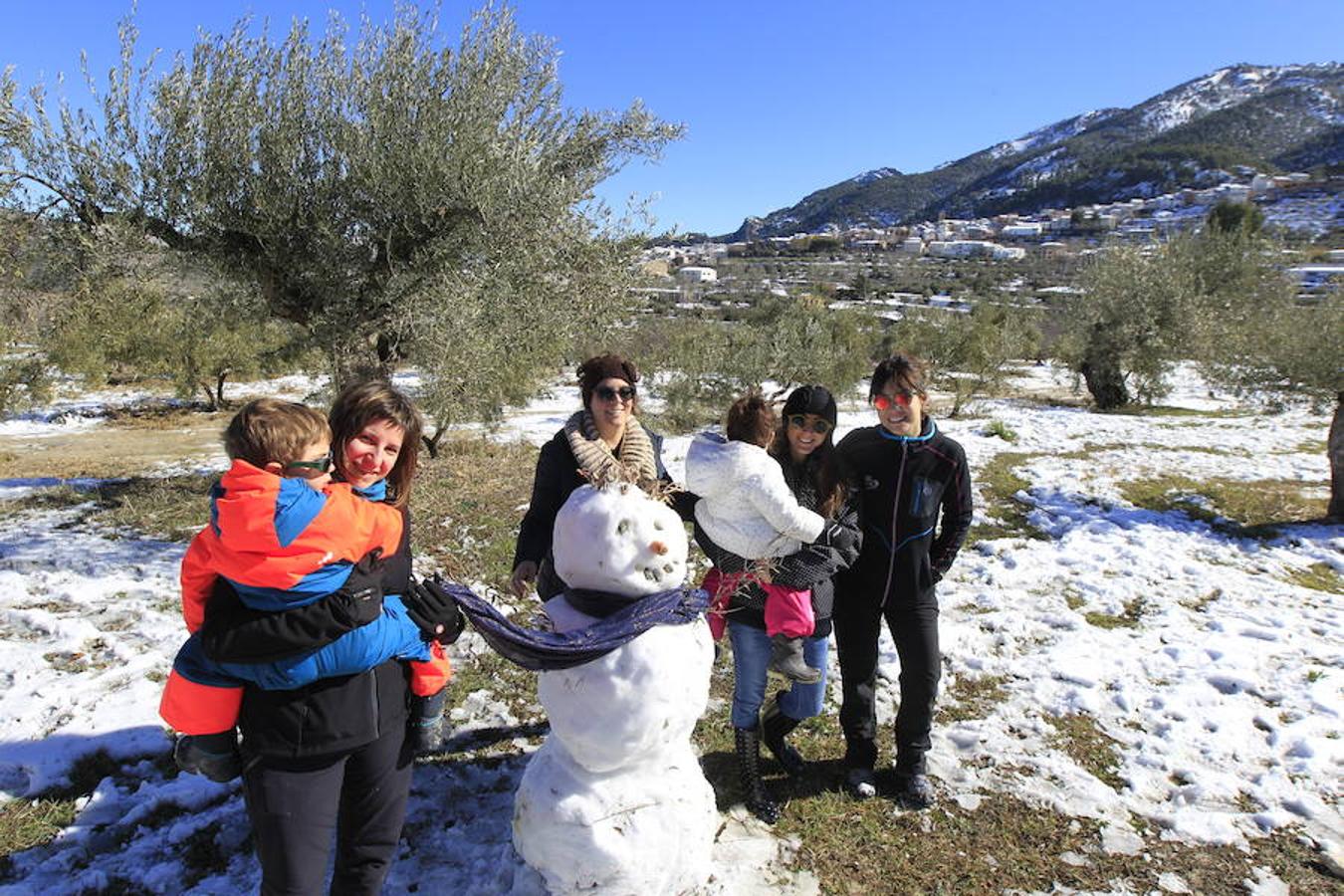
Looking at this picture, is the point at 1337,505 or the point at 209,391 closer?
the point at 1337,505

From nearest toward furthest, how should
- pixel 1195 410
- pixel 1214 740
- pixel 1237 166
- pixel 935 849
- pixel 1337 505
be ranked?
pixel 935 849
pixel 1214 740
pixel 1337 505
pixel 1195 410
pixel 1237 166

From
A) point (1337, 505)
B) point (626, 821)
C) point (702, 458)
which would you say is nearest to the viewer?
point (626, 821)

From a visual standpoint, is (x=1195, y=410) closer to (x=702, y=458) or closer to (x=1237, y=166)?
(x=702, y=458)

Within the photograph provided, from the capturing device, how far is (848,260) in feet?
413

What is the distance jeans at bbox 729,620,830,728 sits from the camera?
3.40 m

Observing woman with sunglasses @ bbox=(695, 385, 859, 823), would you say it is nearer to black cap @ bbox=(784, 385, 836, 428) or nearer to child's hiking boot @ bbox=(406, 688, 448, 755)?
black cap @ bbox=(784, 385, 836, 428)

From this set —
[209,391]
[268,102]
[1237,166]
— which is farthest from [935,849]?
[1237,166]

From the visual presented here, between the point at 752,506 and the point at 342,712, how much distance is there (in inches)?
71.8

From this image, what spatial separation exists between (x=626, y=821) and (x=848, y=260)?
134 metres

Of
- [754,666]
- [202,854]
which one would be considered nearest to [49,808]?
[202,854]

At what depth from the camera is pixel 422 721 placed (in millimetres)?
2396

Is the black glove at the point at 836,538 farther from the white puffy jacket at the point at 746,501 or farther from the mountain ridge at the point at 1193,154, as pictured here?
the mountain ridge at the point at 1193,154

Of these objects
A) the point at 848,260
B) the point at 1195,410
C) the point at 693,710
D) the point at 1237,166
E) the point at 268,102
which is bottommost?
the point at 1195,410

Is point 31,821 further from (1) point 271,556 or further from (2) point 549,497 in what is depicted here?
(2) point 549,497
